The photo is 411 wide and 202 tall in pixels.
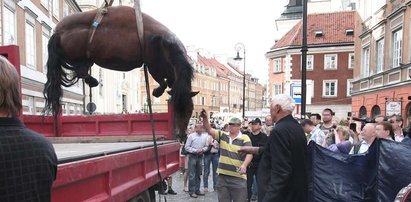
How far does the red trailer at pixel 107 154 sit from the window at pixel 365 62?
1927cm

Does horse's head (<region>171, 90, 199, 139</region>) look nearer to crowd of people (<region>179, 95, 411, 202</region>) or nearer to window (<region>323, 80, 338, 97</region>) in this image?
crowd of people (<region>179, 95, 411, 202</region>)

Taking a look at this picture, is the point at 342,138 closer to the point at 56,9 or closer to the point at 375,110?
the point at 375,110

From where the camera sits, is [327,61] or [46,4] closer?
[46,4]

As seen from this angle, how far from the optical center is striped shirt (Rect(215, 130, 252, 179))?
572 centimetres

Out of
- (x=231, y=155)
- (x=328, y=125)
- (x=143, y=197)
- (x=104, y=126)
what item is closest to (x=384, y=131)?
(x=231, y=155)

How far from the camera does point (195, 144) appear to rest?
9430mm

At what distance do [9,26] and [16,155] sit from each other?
14056 millimetres

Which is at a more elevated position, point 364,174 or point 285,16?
point 285,16

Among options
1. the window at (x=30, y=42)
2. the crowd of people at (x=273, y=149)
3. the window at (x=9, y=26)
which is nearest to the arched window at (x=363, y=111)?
the crowd of people at (x=273, y=149)

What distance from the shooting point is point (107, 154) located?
3.04 meters

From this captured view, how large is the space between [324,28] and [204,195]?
3574 centimetres

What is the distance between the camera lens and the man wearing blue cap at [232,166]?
5.68 meters

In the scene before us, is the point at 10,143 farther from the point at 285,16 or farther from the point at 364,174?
the point at 285,16

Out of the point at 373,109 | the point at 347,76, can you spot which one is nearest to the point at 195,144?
the point at 373,109
